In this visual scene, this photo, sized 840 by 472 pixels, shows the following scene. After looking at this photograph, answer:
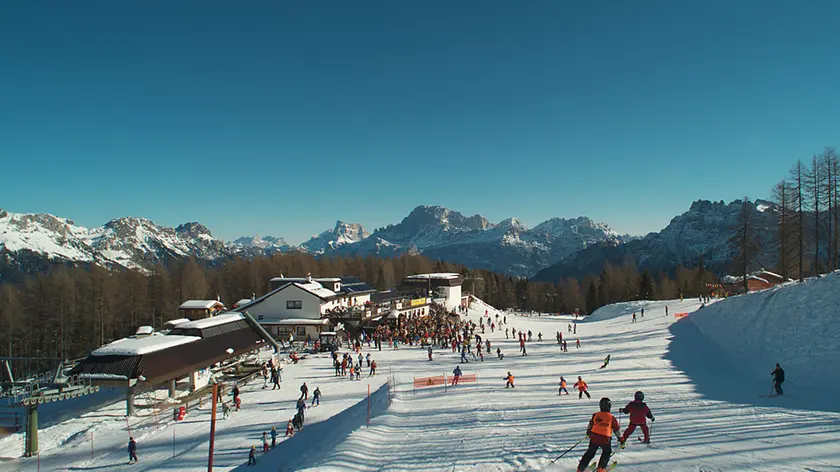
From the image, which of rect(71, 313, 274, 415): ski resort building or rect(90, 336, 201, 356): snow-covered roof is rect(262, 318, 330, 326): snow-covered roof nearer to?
rect(71, 313, 274, 415): ski resort building

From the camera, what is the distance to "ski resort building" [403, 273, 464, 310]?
66938 millimetres

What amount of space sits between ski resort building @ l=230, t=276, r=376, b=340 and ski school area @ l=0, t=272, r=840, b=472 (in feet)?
47.2

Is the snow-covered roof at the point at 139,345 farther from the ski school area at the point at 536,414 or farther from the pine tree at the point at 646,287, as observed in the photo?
the pine tree at the point at 646,287

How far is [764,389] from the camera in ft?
60.4

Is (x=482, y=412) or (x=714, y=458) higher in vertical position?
(x=714, y=458)

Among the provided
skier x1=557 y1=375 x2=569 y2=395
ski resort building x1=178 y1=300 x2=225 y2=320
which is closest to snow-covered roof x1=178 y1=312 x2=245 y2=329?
ski resort building x1=178 y1=300 x2=225 y2=320

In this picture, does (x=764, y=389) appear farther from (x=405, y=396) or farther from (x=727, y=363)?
(x=405, y=396)

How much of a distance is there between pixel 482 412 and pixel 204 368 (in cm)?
2024

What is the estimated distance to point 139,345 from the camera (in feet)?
81.8

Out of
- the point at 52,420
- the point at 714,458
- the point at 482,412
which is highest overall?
the point at 714,458

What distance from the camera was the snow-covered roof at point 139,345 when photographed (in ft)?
78.6

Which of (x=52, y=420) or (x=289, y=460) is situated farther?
(x=52, y=420)

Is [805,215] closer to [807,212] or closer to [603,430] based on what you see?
[807,212]

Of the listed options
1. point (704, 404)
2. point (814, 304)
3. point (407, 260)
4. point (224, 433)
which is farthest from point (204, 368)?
point (407, 260)
